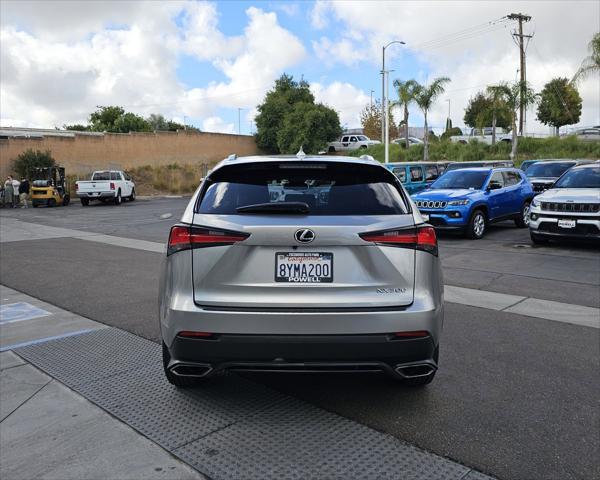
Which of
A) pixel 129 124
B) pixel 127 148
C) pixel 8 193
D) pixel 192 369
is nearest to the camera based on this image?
pixel 192 369

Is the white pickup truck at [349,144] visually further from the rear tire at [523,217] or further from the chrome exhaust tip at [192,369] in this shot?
the chrome exhaust tip at [192,369]

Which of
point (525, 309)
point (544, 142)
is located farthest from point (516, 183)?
point (544, 142)

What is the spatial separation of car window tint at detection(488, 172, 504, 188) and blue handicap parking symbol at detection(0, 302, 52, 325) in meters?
10.8

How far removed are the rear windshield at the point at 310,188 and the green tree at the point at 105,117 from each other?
8814 cm

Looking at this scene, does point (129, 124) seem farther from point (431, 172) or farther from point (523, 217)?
point (523, 217)

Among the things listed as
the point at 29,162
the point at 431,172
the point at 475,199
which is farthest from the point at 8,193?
the point at 475,199

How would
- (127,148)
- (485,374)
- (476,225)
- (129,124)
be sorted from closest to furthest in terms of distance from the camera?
(485,374) → (476,225) → (127,148) → (129,124)

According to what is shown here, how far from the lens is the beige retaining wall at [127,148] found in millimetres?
36344

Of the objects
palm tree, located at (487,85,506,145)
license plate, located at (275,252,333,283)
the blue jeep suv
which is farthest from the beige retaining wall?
license plate, located at (275,252,333,283)

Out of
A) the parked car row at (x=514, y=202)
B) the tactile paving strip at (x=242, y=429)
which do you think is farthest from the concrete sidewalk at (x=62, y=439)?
the parked car row at (x=514, y=202)

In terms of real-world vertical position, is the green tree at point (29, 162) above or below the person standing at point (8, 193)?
above

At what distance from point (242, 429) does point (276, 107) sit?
5118cm

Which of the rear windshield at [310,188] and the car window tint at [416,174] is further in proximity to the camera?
the car window tint at [416,174]

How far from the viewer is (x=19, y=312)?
675 centimetres
